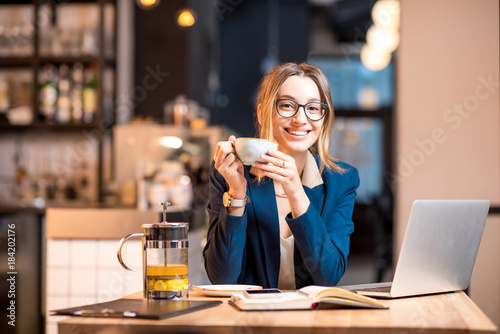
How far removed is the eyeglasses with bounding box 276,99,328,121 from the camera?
1.84 metres

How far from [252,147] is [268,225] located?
1.36ft

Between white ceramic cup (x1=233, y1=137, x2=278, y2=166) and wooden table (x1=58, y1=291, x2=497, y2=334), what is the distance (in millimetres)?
420

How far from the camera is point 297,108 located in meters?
1.84

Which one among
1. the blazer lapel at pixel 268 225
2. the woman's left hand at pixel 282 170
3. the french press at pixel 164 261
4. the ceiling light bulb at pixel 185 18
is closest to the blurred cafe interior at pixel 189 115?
the ceiling light bulb at pixel 185 18

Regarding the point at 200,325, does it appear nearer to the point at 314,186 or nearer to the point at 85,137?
the point at 314,186

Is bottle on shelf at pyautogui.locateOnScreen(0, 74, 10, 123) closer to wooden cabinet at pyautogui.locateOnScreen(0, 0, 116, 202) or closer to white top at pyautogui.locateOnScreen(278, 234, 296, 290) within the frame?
wooden cabinet at pyautogui.locateOnScreen(0, 0, 116, 202)

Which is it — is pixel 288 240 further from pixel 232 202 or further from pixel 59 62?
pixel 59 62

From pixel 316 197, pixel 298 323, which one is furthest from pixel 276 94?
pixel 298 323

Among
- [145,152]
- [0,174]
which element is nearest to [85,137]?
[0,174]

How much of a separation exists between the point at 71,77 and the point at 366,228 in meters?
4.88

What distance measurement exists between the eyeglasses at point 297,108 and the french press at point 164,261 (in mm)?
590

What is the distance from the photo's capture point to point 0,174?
201 inches

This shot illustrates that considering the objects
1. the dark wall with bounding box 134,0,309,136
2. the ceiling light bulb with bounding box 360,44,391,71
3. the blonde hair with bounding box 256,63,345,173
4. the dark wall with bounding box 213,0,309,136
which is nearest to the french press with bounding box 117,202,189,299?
the blonde hair with bounding box 256,63,345,173

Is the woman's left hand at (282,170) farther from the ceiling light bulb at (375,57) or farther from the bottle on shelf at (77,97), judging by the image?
the ceiling light bulb at (375,57)
